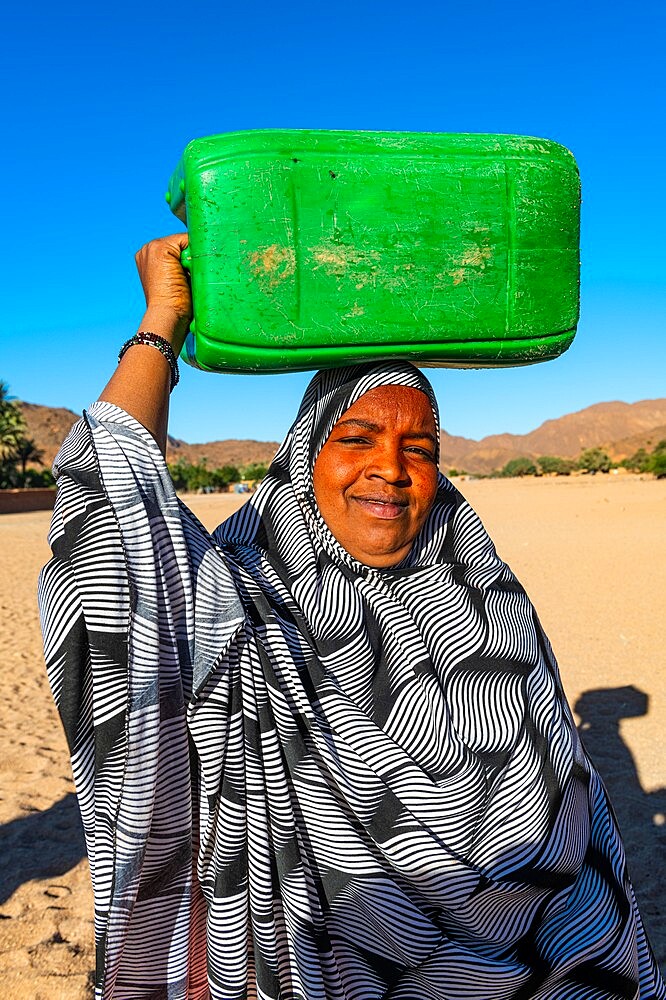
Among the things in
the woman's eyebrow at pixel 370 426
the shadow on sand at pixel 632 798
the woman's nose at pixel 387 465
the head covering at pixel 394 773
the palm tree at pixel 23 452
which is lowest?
the shadow on sand at pixel 632 798

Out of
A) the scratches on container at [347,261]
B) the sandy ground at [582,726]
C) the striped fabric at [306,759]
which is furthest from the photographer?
the sandy ground at [582,726]

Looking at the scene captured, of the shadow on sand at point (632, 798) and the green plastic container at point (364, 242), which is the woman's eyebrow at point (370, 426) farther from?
the shadow on sand at point (632, 798)

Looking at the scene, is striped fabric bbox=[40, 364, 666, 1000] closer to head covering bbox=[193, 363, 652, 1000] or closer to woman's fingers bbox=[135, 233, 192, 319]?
head covering bbox=[193, 363, 652, 1000]

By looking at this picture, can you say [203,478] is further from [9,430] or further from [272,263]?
[272,263]

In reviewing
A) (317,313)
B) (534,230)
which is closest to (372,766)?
(317,313)

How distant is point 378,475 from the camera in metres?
1.78

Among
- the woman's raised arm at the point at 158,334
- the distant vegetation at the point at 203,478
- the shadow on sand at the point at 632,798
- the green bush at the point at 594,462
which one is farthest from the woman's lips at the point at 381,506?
the distant vegetation at the point at 203,478

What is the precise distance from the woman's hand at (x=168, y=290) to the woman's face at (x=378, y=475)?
0.42 metres

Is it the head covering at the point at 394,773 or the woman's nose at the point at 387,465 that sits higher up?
the woman's nose at the point at 387,465

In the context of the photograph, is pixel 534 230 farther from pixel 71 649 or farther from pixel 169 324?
pixel 71 649

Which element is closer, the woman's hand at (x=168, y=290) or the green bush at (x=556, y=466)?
the woman's hand at (x=168, y=290)

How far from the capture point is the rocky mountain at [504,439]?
96.6m

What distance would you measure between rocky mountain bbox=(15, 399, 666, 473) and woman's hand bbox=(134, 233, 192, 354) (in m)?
87.5

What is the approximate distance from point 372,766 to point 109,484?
76cm
